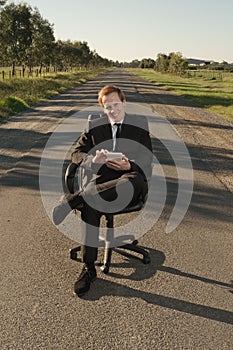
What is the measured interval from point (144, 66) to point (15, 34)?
503ft

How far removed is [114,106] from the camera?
346cm

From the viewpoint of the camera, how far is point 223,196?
17.5ft

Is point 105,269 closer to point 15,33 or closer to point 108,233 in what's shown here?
point 108,233

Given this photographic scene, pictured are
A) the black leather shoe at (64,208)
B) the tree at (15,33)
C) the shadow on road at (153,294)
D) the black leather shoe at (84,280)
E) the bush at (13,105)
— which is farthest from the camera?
the tree at (15,33)

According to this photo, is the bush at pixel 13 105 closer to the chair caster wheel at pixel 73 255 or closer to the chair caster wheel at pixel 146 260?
the chair caster wheel at pixel 73 255

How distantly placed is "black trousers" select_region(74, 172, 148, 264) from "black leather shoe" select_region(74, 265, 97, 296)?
0.26 feet

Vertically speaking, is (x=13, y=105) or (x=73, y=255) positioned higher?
(x=13, y=105)

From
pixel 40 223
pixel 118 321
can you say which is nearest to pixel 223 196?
pixel 40 223

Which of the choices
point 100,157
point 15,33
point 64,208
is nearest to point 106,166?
point 100,157

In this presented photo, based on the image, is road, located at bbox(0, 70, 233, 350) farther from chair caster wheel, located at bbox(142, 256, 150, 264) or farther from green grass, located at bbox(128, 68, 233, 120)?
green grass, located at bbox(128, 68, 233, 120)

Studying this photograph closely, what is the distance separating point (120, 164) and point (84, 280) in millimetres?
1087

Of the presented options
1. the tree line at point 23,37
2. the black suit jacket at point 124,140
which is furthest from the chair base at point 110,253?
Answer: the tree line at point 23,37

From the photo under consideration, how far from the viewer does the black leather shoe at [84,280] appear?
2.91 meters

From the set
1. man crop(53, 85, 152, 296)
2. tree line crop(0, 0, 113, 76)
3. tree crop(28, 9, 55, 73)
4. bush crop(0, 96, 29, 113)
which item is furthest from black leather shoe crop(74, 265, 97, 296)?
tree crop(28, 9, 55, 73)
